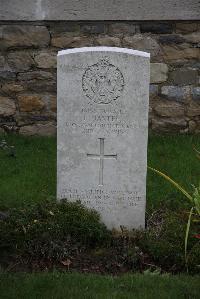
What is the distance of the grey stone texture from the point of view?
738 cm

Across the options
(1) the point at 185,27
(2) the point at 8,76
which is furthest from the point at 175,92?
(2) the point at 8,76

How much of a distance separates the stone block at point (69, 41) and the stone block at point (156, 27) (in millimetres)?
632

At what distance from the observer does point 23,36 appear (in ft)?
24.8

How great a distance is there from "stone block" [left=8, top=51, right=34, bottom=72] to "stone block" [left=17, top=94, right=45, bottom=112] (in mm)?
329

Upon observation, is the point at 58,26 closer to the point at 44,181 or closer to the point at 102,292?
the point at 44,181

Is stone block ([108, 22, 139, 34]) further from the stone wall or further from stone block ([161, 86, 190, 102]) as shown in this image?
stone block ([161, 86, 190, 102])

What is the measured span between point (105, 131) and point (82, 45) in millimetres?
2537

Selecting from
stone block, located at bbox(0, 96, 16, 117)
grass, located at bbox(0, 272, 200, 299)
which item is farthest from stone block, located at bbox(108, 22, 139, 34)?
grass, located at bbox(0, 272, 200, 299)

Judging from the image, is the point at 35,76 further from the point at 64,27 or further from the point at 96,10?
the point at 96,10

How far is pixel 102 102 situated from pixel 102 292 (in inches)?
63.7

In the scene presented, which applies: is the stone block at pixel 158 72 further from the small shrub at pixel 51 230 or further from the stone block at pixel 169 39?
the small shrub at pixel 51 230

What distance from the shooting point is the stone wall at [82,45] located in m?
7.55

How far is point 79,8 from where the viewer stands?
7379mm

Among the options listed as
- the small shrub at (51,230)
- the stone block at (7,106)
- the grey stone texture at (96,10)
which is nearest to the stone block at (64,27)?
the grey stone texture at (96,10)
